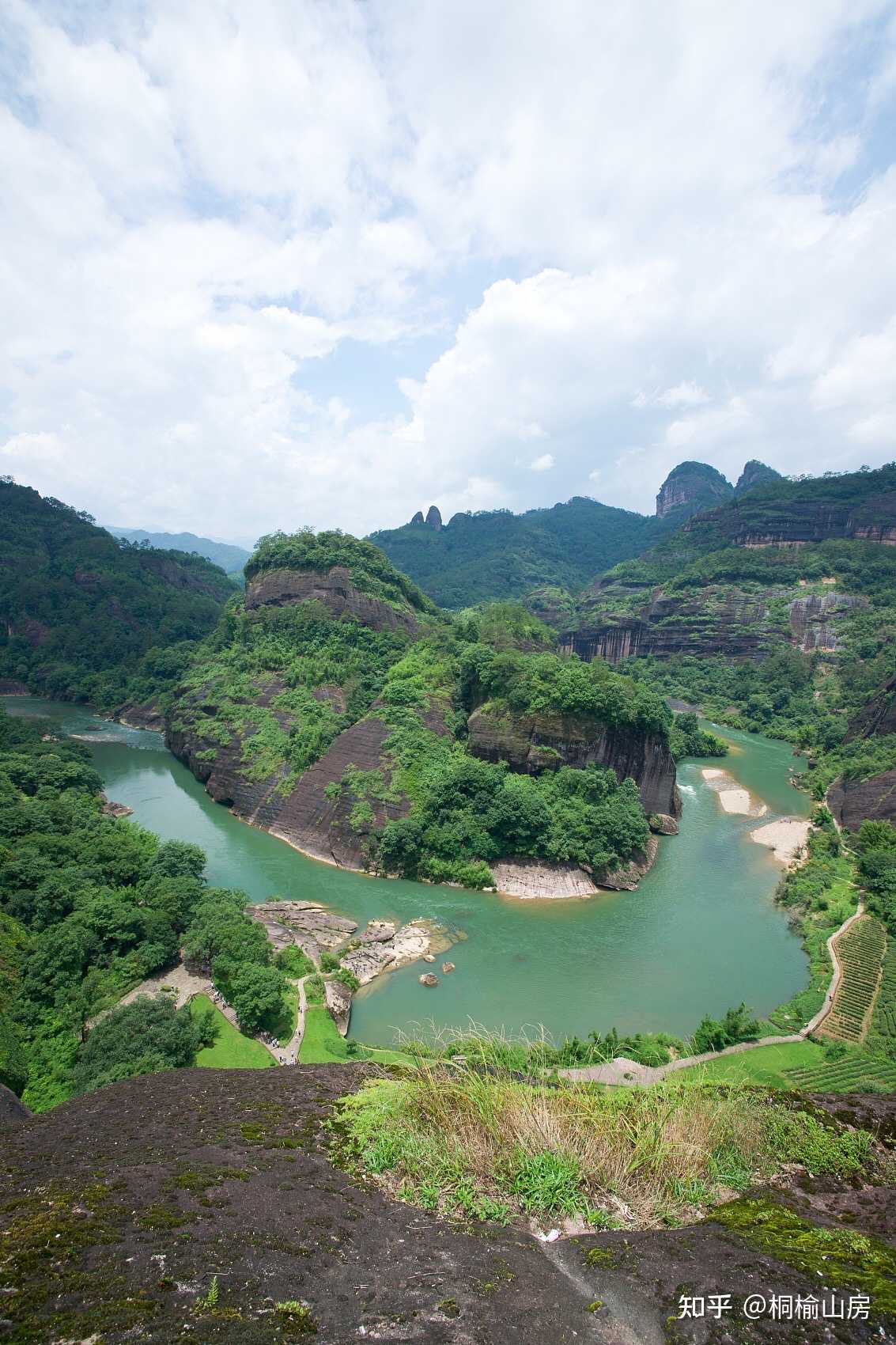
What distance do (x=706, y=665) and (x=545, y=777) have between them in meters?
49.1

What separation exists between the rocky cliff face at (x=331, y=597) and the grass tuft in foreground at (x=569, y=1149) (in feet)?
133

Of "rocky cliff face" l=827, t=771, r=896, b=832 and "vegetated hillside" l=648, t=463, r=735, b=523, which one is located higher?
"vegetated hillside" l=648, t=463, r=735, b=523

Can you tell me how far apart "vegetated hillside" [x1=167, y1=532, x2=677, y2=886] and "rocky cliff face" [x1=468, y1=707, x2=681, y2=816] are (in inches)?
3.3

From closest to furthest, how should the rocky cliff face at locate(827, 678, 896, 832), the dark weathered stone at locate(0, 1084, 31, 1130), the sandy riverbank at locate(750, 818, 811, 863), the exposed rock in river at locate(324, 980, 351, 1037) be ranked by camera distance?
the dark weathered stone at locate(0, 1084, 31, 1130) < the exposed rock in river at locate(324, 980, 351, 1037) < the rocky cliff face at locate(827, 678, 896, 832) < the sandy riverbank at locate(750, 818, 811, 863)

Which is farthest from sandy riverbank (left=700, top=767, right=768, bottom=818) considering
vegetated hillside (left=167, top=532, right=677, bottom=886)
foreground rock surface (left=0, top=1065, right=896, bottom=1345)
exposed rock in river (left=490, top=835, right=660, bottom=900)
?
foreground rock surface (left=0, top=1065, right=896, bottom=1345)

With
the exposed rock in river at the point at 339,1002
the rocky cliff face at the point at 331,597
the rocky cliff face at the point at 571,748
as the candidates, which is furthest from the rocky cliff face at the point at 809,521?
the exposed rock in river at the point at 339,1002

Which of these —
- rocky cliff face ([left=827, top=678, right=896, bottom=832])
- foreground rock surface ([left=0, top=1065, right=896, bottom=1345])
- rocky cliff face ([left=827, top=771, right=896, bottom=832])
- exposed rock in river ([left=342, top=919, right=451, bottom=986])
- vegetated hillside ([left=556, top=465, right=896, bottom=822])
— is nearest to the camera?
foreground rock surface ([left=0, top=1065, right=896, bottom=1345])

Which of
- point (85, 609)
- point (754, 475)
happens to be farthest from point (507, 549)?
point (85, 609)

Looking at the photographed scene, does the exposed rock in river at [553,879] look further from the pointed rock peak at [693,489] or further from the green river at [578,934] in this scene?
the pointed rock peak at [693,489]

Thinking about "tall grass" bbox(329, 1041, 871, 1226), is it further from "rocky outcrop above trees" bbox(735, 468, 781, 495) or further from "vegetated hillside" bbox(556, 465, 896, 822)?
"rocky outcrop above trees" bbox(735, 468, 781, 495)

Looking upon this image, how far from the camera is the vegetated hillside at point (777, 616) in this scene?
58562 millimetres

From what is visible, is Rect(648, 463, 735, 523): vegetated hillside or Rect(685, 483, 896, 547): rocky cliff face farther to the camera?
Rect(648, 463, 735, 523): vegetated hillside

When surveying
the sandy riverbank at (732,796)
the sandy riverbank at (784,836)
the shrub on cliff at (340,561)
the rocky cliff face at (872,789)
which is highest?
the shrub on cliff at (340,561)

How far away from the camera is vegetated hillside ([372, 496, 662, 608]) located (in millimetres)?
126562
